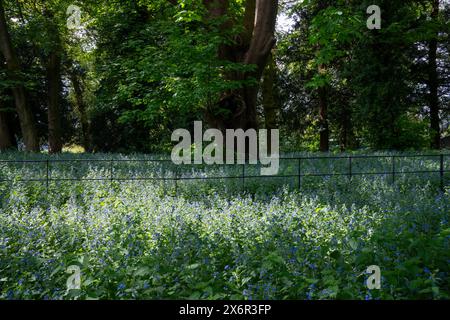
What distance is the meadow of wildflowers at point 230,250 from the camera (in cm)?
459

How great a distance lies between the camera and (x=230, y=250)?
5777mm

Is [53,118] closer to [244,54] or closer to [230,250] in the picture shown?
[244,54]

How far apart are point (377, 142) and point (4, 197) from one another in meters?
18.7

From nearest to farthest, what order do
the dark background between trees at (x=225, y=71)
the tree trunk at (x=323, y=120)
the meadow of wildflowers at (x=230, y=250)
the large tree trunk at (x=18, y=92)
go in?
the meadow of wildflowers at (x=230, y=250)
the dark background between trees at (x=225, y=71)
the large tree trunk at (x=18, y=92)
the tree trunk at (x=323, y=120)

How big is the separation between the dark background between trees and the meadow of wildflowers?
7945 mm

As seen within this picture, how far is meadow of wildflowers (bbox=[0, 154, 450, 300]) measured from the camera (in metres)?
4.59

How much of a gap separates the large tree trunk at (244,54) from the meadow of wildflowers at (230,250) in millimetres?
8363

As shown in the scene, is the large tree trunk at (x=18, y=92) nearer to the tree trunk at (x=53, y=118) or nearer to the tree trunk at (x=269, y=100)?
the tree trunk at (x=53, y=118)

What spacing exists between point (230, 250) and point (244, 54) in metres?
13.4

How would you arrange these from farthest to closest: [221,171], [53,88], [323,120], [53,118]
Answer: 1. [323,120]
2. [53,88]
3. [53,118]
4. [221,171]

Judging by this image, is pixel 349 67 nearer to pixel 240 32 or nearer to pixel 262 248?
pixel 240 32

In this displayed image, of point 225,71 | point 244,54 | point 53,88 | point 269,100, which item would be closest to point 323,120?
point 269,100

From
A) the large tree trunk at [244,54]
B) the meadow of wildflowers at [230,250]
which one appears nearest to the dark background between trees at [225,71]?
the large tree trunk at [244,54]
